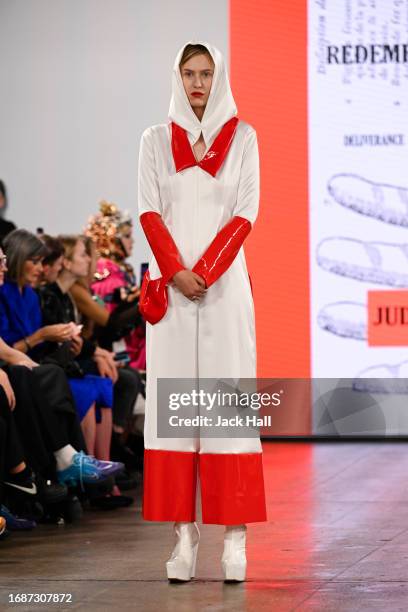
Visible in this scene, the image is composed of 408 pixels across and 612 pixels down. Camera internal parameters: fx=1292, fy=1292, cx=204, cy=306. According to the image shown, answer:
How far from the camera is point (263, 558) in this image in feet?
12.4

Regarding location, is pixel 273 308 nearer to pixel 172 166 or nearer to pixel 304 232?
pixel 304 232

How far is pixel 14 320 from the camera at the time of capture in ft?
16.1

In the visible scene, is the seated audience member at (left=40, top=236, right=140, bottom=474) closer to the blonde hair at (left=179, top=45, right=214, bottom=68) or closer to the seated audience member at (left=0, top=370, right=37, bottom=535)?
the seated audience member at (left=0, top=370, right=37, bottom=535)

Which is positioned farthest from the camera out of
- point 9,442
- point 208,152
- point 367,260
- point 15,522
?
point 367,260

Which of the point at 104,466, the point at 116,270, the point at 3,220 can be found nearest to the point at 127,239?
the point at 116,270

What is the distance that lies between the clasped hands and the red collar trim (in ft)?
0.96

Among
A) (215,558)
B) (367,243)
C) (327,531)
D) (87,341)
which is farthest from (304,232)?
(215,558)

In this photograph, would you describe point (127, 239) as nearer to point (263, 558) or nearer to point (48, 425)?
point (48, 425)

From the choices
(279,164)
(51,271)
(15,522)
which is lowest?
(15,522)

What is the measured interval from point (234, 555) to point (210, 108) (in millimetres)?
1189

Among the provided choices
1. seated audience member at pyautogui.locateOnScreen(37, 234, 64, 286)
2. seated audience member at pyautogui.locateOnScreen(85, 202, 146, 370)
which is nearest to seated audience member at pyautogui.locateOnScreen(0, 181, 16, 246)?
seated audience member at pyautogui.locateOnScreen(85, 202, 146, 370)

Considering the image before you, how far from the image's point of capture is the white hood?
3471 millimetres

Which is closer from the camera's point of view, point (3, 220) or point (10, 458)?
point (10, 458)

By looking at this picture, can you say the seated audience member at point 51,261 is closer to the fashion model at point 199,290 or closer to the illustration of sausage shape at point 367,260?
the fashion model at point 199,290
